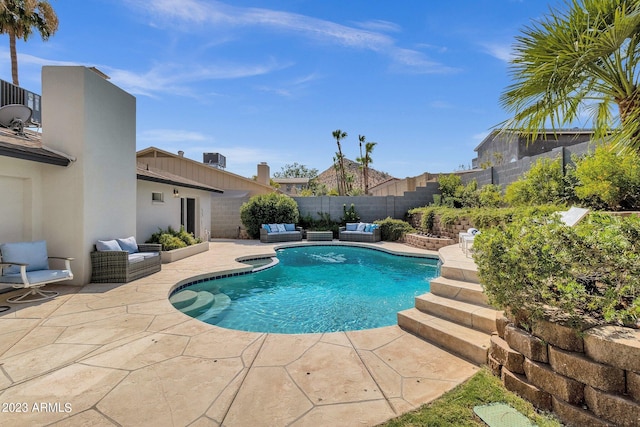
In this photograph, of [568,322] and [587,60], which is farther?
[587,60]

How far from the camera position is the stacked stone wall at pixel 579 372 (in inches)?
96.8

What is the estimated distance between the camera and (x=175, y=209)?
576 inches

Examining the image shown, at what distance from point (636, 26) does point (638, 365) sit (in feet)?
12.2

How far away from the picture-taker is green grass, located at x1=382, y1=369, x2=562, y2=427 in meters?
2.75

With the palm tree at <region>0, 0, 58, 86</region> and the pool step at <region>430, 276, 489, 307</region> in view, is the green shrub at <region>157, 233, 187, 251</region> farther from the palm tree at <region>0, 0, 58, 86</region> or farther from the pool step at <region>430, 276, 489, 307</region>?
the palm tree at <region>0, 0, 58, 86</region>

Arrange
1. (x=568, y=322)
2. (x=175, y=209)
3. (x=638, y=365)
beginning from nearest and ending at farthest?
(x=638, y=365) < (x=568, y=322) < (x=175, y=209)

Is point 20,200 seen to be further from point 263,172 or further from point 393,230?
point 263,172

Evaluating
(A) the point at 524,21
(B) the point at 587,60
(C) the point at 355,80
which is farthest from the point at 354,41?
(B) the point at 587,60

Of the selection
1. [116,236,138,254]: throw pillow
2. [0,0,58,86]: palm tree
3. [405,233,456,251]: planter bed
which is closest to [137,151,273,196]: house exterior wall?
[0,0,58,86]: palm tree

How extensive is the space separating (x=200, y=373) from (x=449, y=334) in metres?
3.52

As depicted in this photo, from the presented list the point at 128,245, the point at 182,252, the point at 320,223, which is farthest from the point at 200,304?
the point at 320,223

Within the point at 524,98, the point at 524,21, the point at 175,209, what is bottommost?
the point at 175,209

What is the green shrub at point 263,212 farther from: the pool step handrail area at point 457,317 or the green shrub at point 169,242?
the pool step handrail area at point 457,317

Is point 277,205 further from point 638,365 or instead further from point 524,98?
point 638,365
